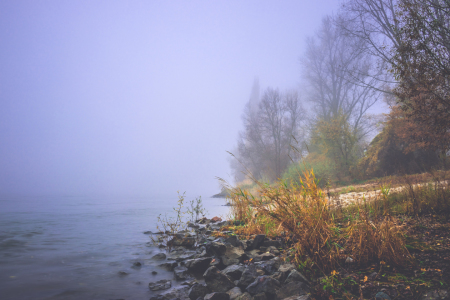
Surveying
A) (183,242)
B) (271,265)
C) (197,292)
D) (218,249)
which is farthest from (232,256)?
(183,242)

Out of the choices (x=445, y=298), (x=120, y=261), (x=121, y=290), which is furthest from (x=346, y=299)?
(x=120, y=261)

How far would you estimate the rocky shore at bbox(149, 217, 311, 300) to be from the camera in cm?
259

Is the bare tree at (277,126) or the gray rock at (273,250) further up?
the bare tree at (277,126)

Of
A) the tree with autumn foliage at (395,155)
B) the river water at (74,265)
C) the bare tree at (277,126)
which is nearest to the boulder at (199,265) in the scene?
the river water at (74,265)

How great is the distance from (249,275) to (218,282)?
42cm

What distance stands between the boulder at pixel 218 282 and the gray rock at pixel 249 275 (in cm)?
14

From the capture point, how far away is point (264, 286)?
2633mm

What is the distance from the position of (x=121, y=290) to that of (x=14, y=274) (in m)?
2.21

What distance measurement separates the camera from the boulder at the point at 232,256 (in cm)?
368

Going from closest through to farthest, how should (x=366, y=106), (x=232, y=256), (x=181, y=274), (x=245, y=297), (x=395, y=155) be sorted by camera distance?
(x=245, y=297) < (x=181, y=274) < (x=232, y=256) < (x=395, y=155) < (x=366, y=106)

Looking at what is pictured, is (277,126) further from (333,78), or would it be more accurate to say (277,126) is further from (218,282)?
(218,282)

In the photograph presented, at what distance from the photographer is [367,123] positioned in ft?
77.0

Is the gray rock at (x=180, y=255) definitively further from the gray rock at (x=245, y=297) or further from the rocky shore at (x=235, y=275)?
the gray rock at (x=245, y=297)

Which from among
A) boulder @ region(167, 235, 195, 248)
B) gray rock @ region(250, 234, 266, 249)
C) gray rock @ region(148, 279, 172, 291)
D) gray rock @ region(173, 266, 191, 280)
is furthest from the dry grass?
boulder @ region(167, 235, 195, 248)
